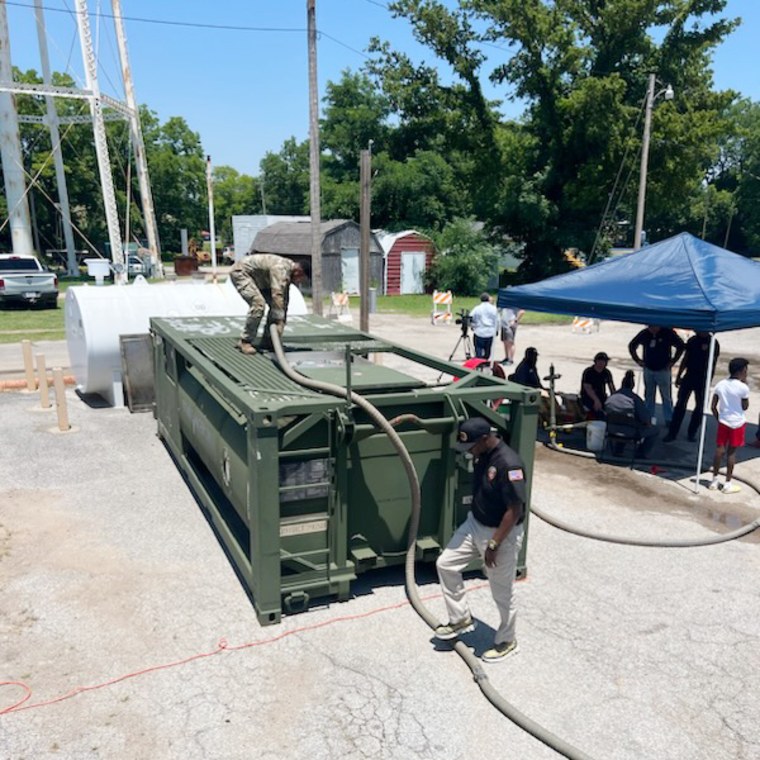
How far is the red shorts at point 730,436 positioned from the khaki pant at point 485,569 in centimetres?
452

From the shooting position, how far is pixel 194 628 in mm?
5148

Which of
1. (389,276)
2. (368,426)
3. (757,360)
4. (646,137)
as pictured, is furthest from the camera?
(389,276)

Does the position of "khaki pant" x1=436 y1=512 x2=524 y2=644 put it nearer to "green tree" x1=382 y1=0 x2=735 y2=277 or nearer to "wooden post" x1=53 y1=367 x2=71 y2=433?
"wooden post" x1=53 y1=367 x2=71 y2=433

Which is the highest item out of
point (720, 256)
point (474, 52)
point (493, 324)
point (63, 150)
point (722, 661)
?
point (474, 52)

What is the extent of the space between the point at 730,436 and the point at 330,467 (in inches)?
215

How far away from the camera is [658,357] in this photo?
10.4m

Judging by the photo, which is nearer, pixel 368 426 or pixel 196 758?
→ pixel 196 758

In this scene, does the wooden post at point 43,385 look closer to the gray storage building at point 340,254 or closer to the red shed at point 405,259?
the gray storage building at point 340,254

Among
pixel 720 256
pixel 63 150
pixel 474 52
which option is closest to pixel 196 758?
pixel 720 256

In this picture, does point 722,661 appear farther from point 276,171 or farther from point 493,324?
point 276,171

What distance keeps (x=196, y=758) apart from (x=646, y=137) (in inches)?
958

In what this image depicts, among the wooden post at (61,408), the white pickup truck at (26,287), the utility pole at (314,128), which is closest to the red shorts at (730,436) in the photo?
the wooden post at (61,408)

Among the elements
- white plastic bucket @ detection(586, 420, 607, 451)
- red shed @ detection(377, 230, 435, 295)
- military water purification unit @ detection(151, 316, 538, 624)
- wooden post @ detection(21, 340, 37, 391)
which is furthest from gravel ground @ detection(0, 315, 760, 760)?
red shed @ detection(377, 230, 435, 295)

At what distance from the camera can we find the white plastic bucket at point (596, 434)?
9.61 metres
